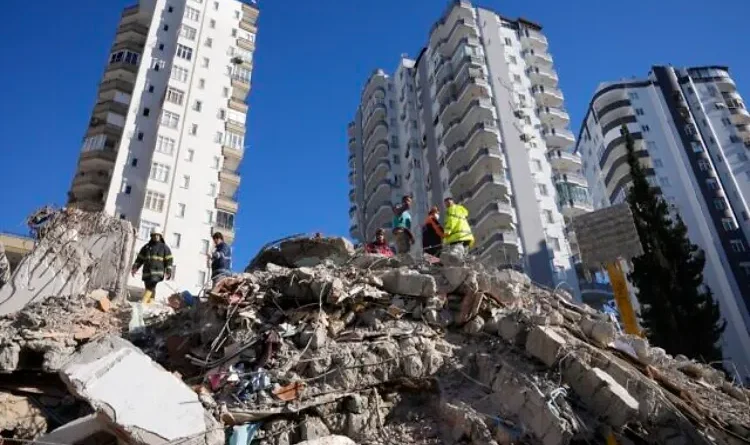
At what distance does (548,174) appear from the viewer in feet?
134

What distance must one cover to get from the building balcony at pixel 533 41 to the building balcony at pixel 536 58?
2.09 feet

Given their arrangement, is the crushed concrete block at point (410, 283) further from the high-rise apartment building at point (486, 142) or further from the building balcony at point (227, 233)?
the building balcony at point (227, 233)

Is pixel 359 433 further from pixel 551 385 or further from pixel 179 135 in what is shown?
pixel 179 135

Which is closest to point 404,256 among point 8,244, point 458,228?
point 458,228

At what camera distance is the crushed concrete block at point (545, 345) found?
602 centimetres

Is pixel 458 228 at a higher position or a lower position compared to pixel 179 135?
lower

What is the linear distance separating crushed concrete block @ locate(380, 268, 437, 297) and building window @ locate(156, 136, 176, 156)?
31692mm

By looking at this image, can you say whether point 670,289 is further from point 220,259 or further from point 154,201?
point 154,201

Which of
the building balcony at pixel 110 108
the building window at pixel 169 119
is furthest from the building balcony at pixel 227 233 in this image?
the building balcony at pixel 110 108

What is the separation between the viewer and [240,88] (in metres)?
41.4

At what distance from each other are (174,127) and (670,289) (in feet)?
103

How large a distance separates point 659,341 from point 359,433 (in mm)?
17755

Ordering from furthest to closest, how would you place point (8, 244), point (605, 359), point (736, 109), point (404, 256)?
point (736, 109)
point (8, 244)
point (404, 256)
point (605, 359)

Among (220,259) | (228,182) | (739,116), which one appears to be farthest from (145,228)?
(739,116)
